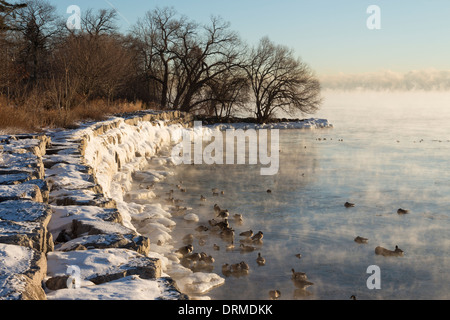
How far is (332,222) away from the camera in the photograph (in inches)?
243

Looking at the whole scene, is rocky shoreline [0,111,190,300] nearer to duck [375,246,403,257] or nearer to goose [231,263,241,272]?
goose [231,263,241,272]

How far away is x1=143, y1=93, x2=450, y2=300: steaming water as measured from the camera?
4133mm


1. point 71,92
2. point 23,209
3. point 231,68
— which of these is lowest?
point 23,209

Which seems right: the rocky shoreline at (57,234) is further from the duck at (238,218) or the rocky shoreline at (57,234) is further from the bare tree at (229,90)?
the bare tree at (229,90)

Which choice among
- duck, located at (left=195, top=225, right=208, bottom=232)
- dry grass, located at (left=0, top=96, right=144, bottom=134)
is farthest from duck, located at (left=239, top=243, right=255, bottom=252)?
dry grass, located at (left=0, top=96, right=144, bottom=134)

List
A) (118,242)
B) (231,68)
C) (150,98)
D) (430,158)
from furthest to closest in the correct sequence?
(150,98) < (231,68) < (430,158) < (118,242)

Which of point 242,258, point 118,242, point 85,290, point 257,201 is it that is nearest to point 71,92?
point 257,201

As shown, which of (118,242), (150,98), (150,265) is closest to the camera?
(150,265)

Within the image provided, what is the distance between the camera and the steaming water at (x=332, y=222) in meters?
4.13

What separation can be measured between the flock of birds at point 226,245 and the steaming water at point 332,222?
64 mm

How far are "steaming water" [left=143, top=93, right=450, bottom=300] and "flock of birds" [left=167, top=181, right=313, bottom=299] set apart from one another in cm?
6
